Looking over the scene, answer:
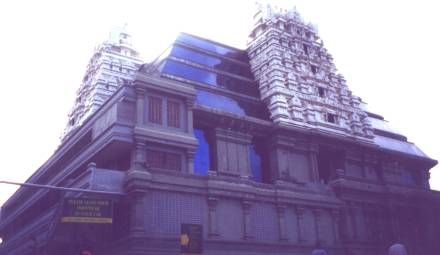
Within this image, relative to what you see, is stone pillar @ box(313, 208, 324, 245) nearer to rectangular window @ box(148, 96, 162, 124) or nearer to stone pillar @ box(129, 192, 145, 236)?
rectangular window @ box(148, 96, 162, 124)

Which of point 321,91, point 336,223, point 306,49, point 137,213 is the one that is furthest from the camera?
point 306,49

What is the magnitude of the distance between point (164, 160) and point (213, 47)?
15.9 meters

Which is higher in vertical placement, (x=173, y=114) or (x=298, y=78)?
(x=298, y=78)

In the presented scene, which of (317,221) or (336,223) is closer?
(317,221)

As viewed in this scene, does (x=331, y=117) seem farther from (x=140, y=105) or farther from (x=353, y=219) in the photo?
(x=140, y=105)

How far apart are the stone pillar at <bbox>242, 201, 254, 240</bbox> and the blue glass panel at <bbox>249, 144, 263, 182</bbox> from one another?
4.44 m

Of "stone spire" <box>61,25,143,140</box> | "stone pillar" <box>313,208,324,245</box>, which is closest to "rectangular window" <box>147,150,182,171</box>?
"stone pillar" <box>313,208,324,245</box>

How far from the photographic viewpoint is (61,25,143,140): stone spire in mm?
46375

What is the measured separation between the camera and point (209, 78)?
37.1 m

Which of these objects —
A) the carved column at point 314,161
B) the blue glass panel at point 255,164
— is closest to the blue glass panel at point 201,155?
the blue glass panel at point 255,164

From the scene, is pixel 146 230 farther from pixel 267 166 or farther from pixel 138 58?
pixel 138 58

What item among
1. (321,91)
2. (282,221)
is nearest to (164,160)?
(282,221)

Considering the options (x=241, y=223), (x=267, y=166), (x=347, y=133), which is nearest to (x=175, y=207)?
(x=241, y=223)

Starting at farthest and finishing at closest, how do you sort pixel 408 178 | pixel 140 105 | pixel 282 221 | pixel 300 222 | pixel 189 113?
pixel 408 178 < pixel 300 222 < pixel 282 221 < pixel 189 113 < pixel 140 105
